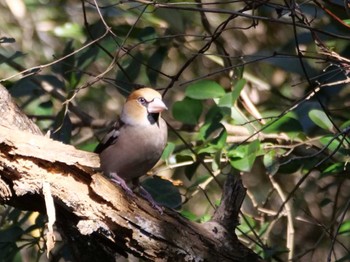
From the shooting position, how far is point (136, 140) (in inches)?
184

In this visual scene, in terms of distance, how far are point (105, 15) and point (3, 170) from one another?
214 centimetres

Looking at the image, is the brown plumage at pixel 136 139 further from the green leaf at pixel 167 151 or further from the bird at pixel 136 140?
the green leaf at pixel 167 151

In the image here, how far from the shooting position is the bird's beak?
15.4 ft

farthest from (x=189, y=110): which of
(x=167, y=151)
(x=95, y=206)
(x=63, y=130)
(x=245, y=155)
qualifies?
(x=95, y=206)

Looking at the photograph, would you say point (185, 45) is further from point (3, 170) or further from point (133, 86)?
point (3, 170)

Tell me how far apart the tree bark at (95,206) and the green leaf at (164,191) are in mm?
695

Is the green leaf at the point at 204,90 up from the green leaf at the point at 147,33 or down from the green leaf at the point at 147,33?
down

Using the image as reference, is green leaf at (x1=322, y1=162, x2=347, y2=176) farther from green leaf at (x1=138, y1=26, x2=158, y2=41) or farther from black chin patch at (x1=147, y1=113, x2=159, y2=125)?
green leaf at (x1=138, y1=26, x2=158, y2=41)

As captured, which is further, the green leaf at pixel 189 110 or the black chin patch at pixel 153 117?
the green leaf at pixel 189 110

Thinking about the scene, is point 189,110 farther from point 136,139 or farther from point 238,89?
point 136,139

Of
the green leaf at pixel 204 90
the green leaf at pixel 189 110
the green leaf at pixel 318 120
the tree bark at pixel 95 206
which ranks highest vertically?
the green leaf at pixel 204 90

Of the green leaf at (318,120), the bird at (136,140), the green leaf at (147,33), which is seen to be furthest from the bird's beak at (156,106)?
the green leaf at (318,120)

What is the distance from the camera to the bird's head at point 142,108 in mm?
4742

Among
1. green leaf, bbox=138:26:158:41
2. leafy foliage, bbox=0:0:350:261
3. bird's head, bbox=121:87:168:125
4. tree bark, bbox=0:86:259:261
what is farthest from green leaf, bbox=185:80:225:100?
tree bark, bbox=0:86:259:261
